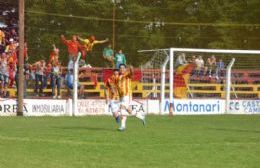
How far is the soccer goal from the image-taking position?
30.5 m

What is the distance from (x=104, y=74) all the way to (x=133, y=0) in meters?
21.6

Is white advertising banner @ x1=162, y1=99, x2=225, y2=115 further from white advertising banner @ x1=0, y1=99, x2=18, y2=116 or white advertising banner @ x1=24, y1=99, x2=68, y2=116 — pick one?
white advertising banner @ x1=0, y1=99, x2=18, y2=116

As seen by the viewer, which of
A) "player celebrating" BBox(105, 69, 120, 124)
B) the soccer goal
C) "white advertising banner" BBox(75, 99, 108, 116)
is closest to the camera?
"player celebrating" BBox(105, 69, 120, 124)

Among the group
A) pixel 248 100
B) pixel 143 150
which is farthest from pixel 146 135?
pixel 248 100

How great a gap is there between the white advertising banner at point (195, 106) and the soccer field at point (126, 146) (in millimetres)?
8660

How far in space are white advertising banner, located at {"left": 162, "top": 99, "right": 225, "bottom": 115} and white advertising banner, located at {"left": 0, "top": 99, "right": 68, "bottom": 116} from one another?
4770mm

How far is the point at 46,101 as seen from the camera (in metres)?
27.4

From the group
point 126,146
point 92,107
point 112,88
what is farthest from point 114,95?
point 92,107

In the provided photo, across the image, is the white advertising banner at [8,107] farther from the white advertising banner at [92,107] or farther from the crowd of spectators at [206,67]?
the crowd of spectators at [206,67]

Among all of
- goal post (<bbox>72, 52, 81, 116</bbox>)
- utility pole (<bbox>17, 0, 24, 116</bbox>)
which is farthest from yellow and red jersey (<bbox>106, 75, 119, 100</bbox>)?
goal post (<bbox>72, 52, 81, 116</bbox>)

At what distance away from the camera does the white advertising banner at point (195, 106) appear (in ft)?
98.3

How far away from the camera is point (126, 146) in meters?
14.5

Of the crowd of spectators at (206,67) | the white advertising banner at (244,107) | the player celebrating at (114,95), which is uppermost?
the crowd of spectators at (206,67)

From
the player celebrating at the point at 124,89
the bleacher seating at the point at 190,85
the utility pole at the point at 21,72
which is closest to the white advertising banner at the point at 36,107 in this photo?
the utility pole at the point at 21,72
